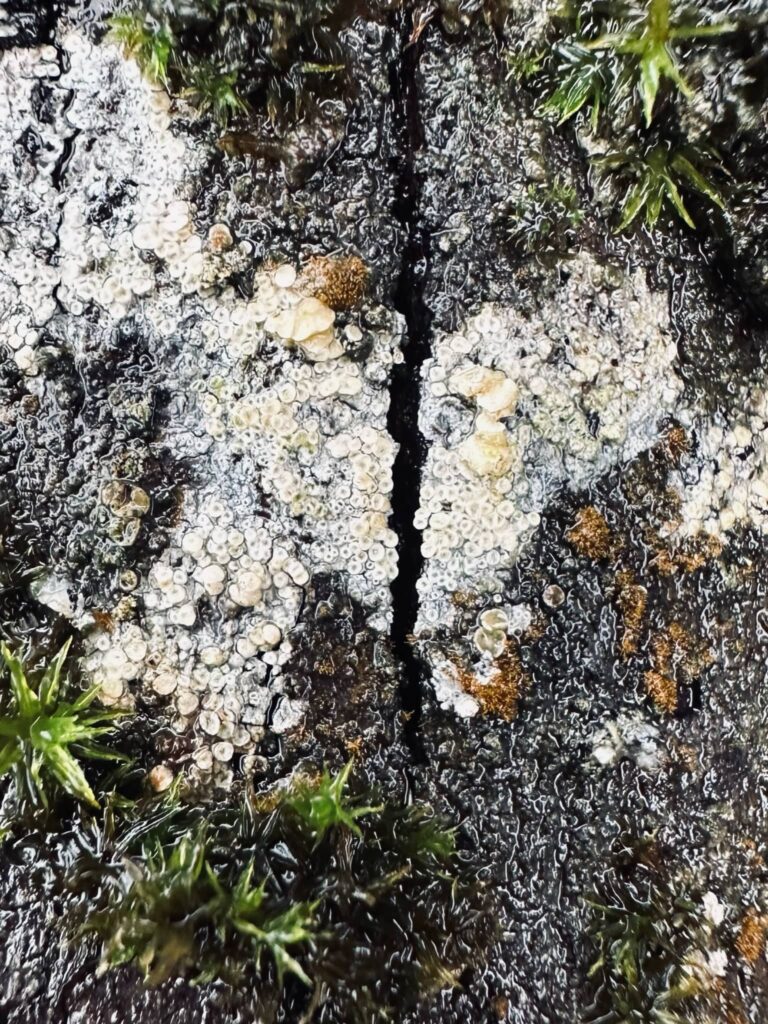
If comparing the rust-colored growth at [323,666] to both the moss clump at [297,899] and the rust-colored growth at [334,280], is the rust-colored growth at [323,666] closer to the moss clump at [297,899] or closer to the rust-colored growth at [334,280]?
the moss clump at [297,899]

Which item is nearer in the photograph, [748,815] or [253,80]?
[253,80]

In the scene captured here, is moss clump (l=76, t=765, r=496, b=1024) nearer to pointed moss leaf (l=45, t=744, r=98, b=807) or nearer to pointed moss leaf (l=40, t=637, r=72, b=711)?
pointed moss leaf (l=45, t=744, r=98, b=807)

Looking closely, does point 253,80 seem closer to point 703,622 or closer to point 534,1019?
point 703,622

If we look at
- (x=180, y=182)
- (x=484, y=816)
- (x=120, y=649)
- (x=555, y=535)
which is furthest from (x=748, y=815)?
(x=180, y=182)

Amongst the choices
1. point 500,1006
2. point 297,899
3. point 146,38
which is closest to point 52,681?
point 297,899

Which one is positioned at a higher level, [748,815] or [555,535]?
[555,535]

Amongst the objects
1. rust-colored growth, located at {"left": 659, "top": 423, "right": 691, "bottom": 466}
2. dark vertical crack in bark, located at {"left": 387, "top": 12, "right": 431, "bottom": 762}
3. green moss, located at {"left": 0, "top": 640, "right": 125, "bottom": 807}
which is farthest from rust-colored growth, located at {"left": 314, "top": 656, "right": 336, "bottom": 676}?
rust-colored growth, located at {"left": 659, "top": 423, "right": 691, "bottom": 466}
